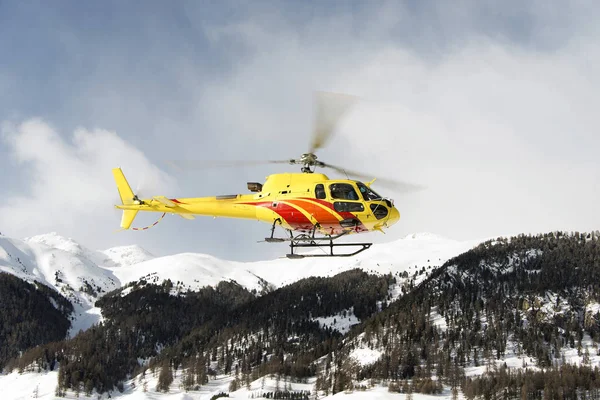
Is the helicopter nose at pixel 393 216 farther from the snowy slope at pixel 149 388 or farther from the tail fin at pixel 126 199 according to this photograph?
the snowy slope at pixel 149 388

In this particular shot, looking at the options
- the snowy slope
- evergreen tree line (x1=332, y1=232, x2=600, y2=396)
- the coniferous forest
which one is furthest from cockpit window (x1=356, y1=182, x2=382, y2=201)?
evergreen tree line (x1=332, y1=232, x2=600, y2=396)

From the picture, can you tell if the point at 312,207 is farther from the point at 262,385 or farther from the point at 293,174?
the point at 262,385

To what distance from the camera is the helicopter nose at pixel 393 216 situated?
126ft

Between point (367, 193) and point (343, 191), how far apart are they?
1.45m

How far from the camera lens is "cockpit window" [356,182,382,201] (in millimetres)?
38312

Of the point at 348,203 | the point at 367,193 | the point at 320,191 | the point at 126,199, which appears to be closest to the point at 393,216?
the point at 367,193

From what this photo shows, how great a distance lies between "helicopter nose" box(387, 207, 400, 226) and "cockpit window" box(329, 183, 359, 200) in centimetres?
229

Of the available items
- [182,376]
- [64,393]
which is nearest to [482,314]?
[182,376]

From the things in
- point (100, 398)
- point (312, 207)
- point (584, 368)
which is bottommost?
point (100, 398)

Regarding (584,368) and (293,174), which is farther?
(584,368)

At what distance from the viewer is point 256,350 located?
186250 millimetres

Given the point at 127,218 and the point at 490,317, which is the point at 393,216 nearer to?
the point at 127,218

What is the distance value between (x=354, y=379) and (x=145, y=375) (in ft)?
A: 226

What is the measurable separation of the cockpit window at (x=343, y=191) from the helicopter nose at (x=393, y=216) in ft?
7.53
